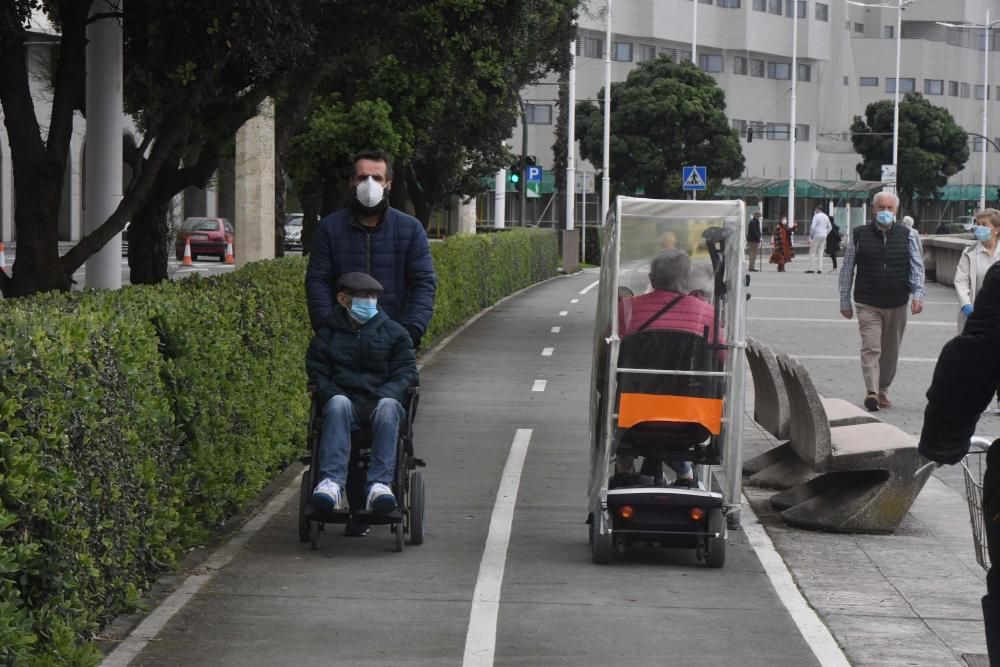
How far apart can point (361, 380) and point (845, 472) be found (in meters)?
3.02

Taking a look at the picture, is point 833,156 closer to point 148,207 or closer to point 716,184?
point 716,184

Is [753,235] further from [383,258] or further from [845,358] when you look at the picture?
[383,258]

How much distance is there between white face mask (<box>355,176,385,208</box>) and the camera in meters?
9.08

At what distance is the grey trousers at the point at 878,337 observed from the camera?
1560cm

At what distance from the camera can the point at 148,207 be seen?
15.7 m

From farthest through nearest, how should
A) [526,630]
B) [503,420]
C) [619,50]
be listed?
[619,50]
[503,420]
[526,630]

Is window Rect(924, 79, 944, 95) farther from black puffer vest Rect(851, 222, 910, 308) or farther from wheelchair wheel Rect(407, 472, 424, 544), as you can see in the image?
wheelchair wheel Rect(407, 472, 424, 544)

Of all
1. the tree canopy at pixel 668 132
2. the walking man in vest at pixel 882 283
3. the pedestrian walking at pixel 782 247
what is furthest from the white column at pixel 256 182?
the tree canopy at pixel 668 132

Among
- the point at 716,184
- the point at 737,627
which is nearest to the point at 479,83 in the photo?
the point at 737,627

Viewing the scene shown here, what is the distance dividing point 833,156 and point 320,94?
71.2m

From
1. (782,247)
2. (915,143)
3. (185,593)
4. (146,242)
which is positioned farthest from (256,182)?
(915,143)

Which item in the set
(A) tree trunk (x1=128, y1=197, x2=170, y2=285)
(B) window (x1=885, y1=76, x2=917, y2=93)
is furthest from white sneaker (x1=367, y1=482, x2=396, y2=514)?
(B) window (x1=885, y1=76, x2=917, y2=93)

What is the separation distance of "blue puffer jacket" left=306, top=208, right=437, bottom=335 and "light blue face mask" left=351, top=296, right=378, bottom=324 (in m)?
0.44

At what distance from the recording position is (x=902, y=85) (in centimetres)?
9694
